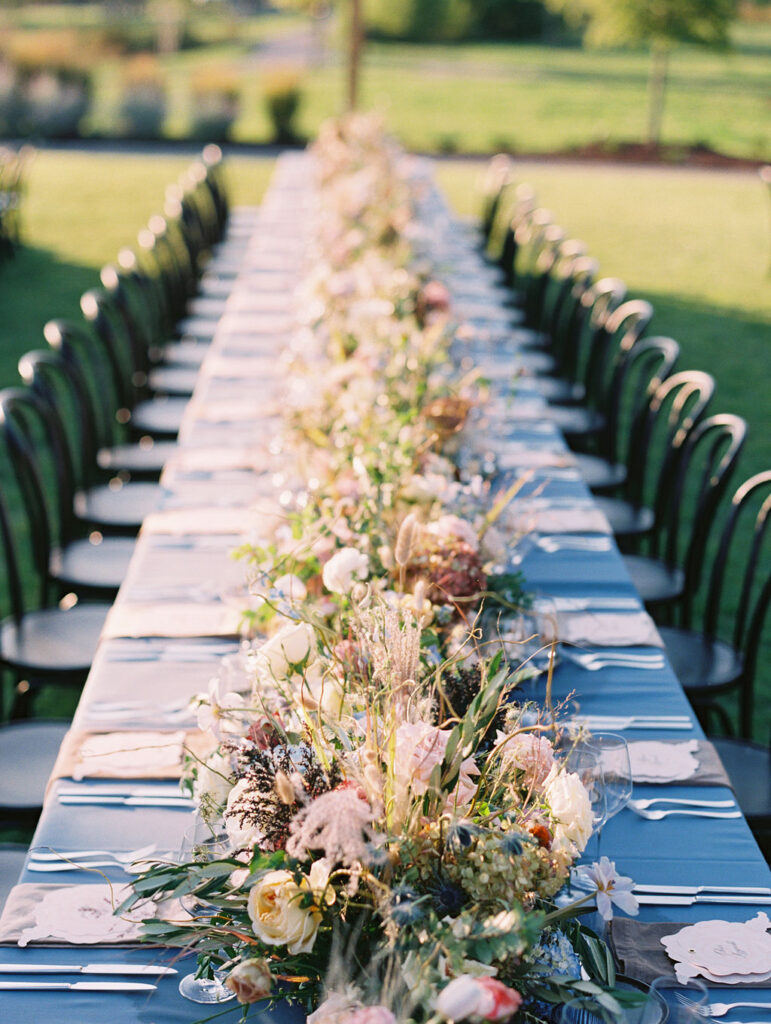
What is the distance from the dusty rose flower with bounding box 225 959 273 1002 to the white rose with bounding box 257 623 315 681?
46 cm

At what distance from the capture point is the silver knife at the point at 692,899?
1843 millimetres

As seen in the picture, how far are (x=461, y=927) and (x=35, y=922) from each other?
837 mm

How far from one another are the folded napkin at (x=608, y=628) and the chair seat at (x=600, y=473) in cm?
162

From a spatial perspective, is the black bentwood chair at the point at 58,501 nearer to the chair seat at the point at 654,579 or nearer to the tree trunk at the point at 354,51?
the chair seat at the point at 654,579

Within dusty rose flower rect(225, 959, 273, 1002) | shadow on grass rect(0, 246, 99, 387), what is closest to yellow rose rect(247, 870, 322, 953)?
dusty rose flower rect(225, 959, 273, 1002)

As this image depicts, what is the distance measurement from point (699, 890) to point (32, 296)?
317 inches

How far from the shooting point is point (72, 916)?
181cm

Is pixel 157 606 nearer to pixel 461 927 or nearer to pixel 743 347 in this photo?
pixel 461 927

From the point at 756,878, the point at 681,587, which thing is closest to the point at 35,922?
the point at 756,878

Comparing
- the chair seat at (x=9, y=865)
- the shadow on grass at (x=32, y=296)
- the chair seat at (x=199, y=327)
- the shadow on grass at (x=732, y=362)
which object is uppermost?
the chair seat at (x=199, y=327)

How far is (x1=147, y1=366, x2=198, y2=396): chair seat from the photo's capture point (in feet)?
17.3

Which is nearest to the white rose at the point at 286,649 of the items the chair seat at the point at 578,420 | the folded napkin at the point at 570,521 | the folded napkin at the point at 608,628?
the folded napkin at the point at 608,628

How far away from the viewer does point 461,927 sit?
130 centimetres

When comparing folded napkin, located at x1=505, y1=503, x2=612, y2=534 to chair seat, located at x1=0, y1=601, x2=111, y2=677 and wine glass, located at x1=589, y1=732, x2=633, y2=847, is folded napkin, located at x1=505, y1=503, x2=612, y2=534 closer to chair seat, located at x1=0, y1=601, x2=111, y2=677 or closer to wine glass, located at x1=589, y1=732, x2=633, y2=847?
chair seat, located at x1=0, y1=601, x2=111, y2=677
